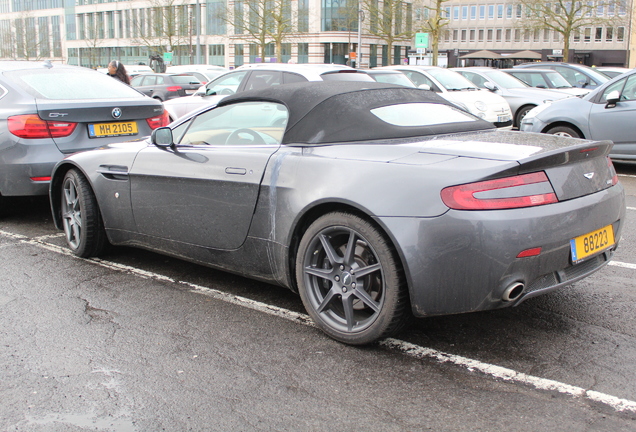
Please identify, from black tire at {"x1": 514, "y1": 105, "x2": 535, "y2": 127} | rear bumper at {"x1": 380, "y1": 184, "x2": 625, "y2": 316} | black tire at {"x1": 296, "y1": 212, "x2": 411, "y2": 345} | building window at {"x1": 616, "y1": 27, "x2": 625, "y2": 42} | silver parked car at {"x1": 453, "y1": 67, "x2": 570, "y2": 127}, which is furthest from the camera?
building window at {"x1": 616, "y1": 27, "x2": 625, "y2": 42}

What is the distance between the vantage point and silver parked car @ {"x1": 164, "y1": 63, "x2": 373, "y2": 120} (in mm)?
9417

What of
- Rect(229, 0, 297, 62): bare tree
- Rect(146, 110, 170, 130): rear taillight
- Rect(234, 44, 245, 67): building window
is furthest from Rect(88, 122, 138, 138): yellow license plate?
Rect(234, 44, 245, 67): building window

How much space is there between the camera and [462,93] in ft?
42.9

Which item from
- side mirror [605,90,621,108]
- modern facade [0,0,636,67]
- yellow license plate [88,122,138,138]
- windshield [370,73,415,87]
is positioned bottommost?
yellow license plate [88,122,138,138]

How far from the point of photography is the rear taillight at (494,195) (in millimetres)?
2973

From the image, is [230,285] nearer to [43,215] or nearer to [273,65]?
[43,215]

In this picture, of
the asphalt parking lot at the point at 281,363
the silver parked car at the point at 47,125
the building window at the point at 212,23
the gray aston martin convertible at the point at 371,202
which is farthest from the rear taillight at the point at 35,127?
the building window at the point at 212,23

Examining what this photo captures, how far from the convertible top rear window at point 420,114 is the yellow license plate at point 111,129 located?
332 cm

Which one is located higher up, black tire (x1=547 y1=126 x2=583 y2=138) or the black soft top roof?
the black soft top roof

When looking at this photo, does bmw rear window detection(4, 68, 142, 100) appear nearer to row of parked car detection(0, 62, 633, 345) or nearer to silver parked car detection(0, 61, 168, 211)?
silver parked car detection(0, 61, 168, 211)

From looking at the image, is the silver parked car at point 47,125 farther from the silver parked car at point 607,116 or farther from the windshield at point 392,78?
the windshield at point 392,78

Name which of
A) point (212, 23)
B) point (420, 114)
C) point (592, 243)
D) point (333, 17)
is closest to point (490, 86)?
point (420, 114)

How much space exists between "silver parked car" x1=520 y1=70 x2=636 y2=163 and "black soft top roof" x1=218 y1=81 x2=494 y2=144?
5.75 meters

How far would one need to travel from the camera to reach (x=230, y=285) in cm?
450
